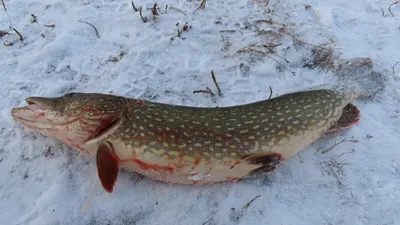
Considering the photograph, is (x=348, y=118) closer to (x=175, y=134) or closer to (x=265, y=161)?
(x=265, y=161)

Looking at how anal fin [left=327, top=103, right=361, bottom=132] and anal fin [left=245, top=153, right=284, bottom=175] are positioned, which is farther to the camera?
anal fin [left=327, top=103, right=361, bottom=132]

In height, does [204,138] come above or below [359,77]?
above

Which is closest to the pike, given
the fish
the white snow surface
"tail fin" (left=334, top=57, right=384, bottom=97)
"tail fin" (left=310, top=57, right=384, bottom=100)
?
the fish

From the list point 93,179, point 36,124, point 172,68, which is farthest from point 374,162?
point 36,124

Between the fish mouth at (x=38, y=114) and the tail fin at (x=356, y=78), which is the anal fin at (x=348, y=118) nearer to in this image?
the tail fin at (x=356, y=78)

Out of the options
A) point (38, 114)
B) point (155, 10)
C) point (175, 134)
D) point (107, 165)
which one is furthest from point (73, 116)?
point (155, 10)

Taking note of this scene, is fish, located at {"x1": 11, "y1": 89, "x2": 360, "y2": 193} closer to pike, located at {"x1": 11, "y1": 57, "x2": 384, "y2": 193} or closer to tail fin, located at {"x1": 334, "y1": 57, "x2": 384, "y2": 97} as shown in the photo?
pike, located at {"x1": 11, "y1": 57, "x2": 384, "y2": 193}

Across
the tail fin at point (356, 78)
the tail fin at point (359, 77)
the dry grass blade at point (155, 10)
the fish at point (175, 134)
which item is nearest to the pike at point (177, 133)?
the fish at point (175, 134)

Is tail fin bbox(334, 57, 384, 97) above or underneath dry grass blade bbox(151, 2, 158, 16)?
underneath
